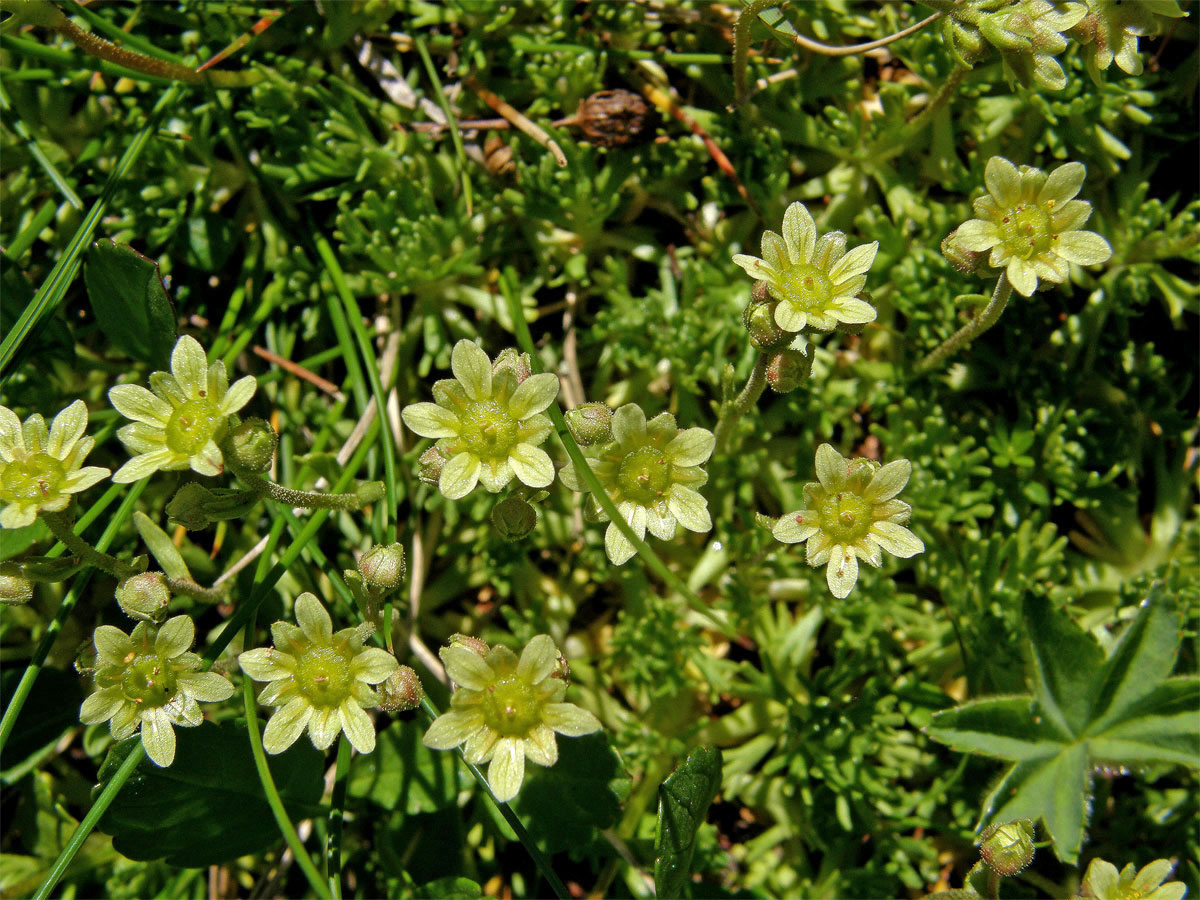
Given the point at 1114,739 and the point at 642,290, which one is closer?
the point at 1114,739

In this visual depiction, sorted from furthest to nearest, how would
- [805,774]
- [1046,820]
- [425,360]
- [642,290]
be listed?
1. [642,290]
2. [425,360]
3. [805,774]
4. [1046,820]

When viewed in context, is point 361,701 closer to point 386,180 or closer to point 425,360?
point 425,360

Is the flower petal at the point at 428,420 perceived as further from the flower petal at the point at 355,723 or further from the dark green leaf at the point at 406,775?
the dark green leaf at the point at 406,775

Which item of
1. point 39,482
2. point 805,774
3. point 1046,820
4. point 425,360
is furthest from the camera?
point 425,360

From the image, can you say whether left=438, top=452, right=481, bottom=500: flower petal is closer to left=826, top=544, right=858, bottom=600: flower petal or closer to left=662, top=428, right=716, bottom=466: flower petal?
left=662, top=428, right=716, bottom=466: flower petal

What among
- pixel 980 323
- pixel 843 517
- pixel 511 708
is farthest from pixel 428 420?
pixel 980 323

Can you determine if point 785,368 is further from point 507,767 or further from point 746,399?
point 507,767

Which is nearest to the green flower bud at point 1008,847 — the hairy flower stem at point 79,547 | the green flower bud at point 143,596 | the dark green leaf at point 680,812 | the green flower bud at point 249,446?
the dark green leaf at point 680,812

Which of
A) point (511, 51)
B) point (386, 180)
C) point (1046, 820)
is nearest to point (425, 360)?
point (386, 180)

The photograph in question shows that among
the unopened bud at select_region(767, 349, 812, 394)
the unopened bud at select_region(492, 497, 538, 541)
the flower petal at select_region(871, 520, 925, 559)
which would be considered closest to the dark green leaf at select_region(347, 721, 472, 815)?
the unopened bud at select_region(492, 497, 538, 541)
